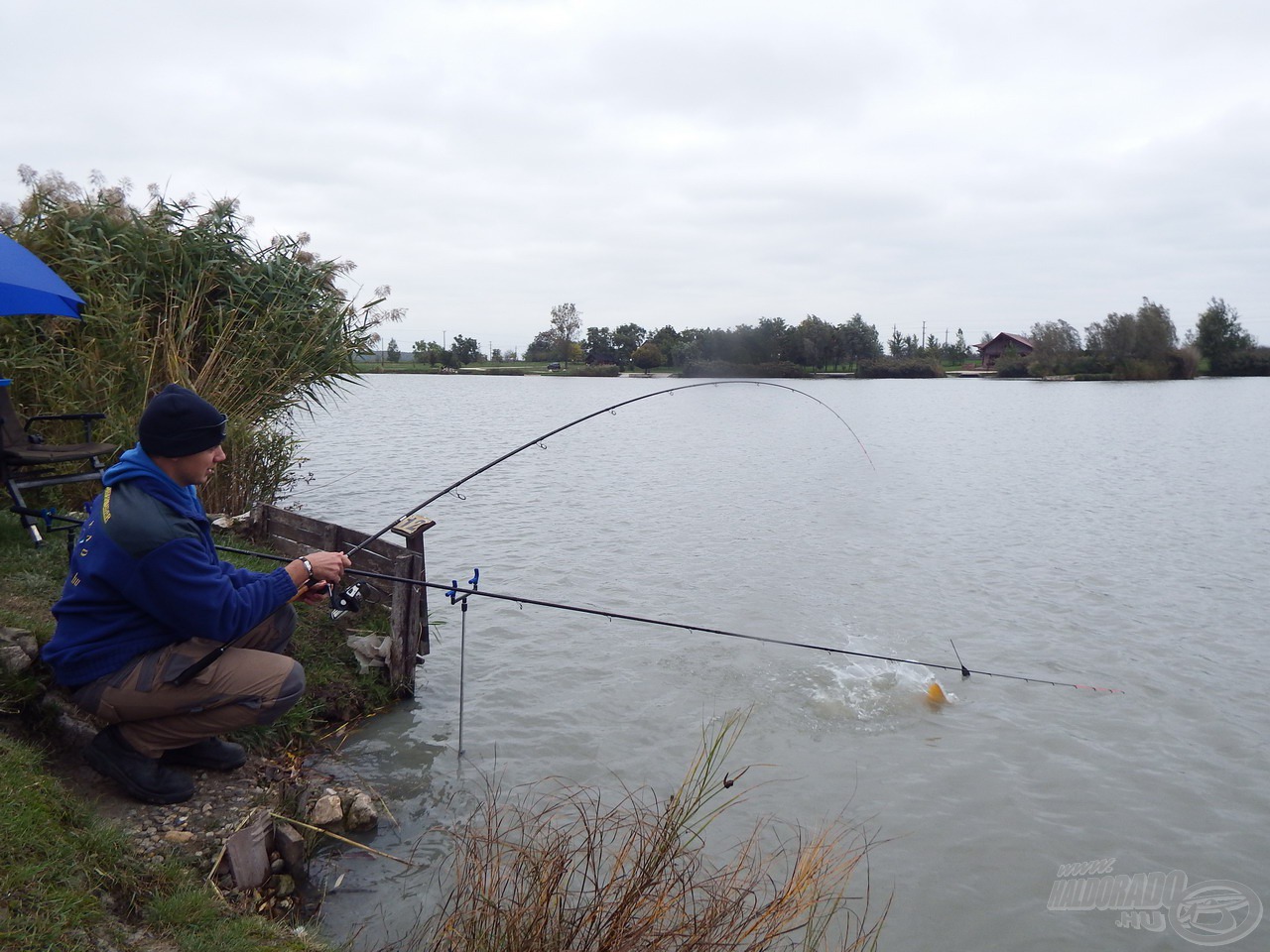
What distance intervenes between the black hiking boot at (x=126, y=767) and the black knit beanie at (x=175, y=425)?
1.16m

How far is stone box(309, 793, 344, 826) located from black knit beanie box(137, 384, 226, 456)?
5.59ft

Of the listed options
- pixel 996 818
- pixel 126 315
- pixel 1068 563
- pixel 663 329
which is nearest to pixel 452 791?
pixel 996 818

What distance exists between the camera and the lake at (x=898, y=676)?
14.0 ft

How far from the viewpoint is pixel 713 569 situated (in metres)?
10.0

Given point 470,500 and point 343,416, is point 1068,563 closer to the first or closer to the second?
point 470,500

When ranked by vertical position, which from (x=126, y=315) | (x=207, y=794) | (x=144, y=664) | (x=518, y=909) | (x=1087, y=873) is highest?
(x=126, y=315)

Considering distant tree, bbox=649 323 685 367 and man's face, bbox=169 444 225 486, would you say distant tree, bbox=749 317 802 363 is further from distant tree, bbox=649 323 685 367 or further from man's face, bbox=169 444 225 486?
man's face, bbox=169 444 225 486

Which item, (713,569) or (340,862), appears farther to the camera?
(713,569)

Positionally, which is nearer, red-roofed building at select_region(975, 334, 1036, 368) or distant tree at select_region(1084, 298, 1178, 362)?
distant tree at select_region(1084, 298, 1178, 362)

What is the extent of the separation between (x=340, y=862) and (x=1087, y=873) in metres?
3.48

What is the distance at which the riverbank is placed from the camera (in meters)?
2.59

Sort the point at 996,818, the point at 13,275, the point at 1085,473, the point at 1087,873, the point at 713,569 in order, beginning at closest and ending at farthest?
the point at 1087,873
the point at 996,818
the point at 13,275
the point at 713,569
the point at 1085,473

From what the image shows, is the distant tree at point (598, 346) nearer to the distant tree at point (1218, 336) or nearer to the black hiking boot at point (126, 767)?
the distant tree at point (1218, 336)

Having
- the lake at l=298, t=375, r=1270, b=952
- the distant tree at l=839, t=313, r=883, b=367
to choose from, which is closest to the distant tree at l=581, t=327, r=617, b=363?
the distant tree at l=839, t=313, r=883, b=367
